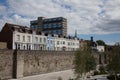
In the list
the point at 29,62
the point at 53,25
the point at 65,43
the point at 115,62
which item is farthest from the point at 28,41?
the point at 53,25

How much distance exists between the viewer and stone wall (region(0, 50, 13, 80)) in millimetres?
34938

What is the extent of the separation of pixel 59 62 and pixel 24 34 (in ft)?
42.3

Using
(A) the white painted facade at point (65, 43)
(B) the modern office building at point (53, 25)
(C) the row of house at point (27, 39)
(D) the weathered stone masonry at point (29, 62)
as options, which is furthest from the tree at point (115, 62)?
(B) the modern office building at point (53, 25)

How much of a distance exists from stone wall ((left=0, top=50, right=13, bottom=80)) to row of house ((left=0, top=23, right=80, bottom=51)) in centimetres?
1364

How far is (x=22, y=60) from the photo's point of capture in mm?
38938

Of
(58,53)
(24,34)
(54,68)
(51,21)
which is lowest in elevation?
(54,68)

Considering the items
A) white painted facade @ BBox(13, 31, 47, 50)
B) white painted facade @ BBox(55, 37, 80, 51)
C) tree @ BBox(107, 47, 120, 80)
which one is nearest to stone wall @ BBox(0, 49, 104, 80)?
white painted facade @ BBox(13, 31, 47, 50)

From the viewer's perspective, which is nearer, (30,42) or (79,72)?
(79,72)

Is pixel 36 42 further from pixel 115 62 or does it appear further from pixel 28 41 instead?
pixel 115 62

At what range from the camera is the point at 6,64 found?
35781 millimetres

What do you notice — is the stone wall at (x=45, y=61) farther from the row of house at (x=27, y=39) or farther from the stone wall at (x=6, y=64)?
the row of house at (x=27, y=39)

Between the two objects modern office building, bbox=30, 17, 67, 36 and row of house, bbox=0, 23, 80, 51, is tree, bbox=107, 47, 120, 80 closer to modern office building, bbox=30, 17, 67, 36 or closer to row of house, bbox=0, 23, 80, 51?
row of house, bbox=0, 23, 80, 51

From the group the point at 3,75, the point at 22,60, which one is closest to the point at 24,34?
the point at 22,60

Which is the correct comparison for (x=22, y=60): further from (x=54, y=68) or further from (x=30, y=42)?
(x=30, y=42)
